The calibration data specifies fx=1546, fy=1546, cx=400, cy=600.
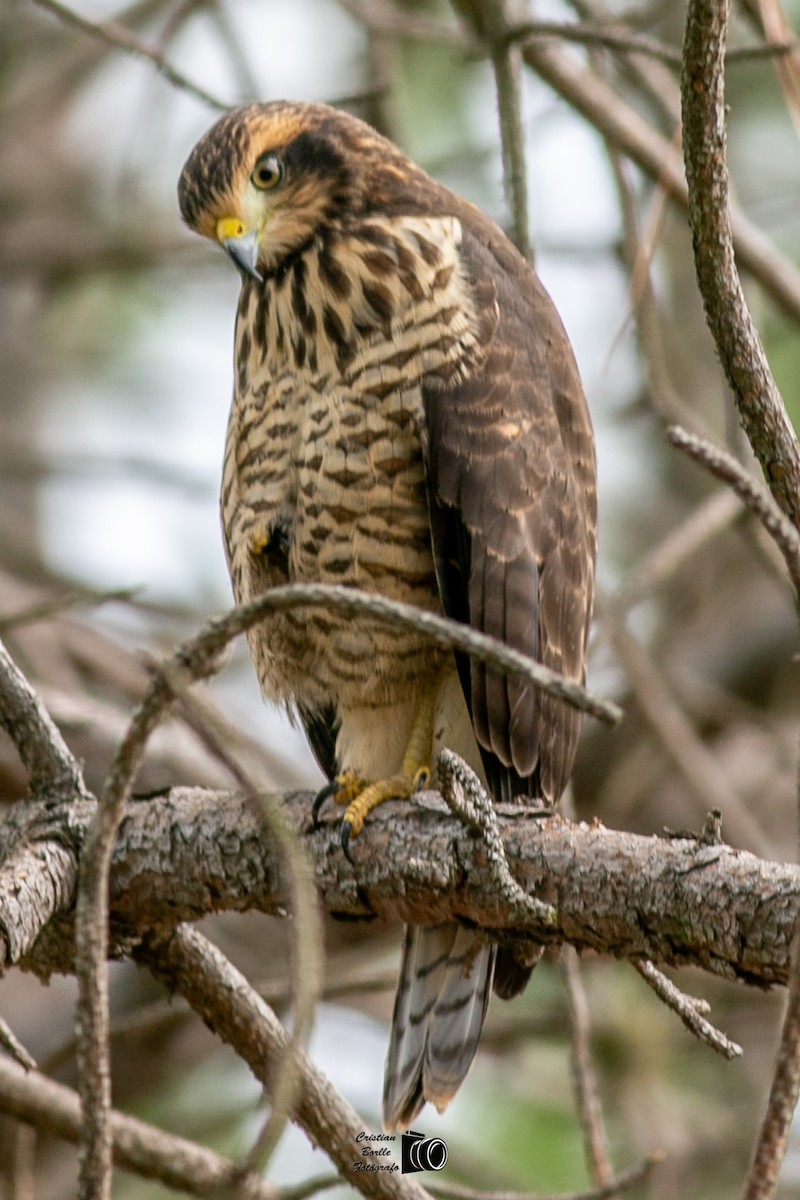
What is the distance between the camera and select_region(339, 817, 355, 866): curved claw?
9.11ft

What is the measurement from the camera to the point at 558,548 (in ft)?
11.4

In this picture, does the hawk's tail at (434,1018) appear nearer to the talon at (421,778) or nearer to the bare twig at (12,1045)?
the talon at (421,778)

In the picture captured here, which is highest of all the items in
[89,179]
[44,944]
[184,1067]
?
[89,179]

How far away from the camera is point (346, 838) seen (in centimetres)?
283

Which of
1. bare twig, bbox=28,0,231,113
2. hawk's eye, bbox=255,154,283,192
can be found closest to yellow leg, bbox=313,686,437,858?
hawk's eye, bbox=255,154,283,192

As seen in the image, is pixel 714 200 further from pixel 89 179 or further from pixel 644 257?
pixel 89 179

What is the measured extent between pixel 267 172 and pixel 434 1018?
6.55ft

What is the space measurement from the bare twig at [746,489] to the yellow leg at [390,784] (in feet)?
4.37

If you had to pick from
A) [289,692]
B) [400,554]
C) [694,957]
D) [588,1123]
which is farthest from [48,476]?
[694,957]

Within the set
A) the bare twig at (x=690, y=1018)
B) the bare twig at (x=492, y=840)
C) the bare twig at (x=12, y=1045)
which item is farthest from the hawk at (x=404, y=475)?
the bare twig at (x=12, y=1045)

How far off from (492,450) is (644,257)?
687 mm

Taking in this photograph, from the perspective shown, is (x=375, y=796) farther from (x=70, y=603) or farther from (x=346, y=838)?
(x=70, y=603)

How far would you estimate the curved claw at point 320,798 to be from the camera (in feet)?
9.73

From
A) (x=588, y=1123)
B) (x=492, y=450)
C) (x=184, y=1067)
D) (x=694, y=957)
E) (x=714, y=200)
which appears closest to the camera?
(x=714, y=200)
